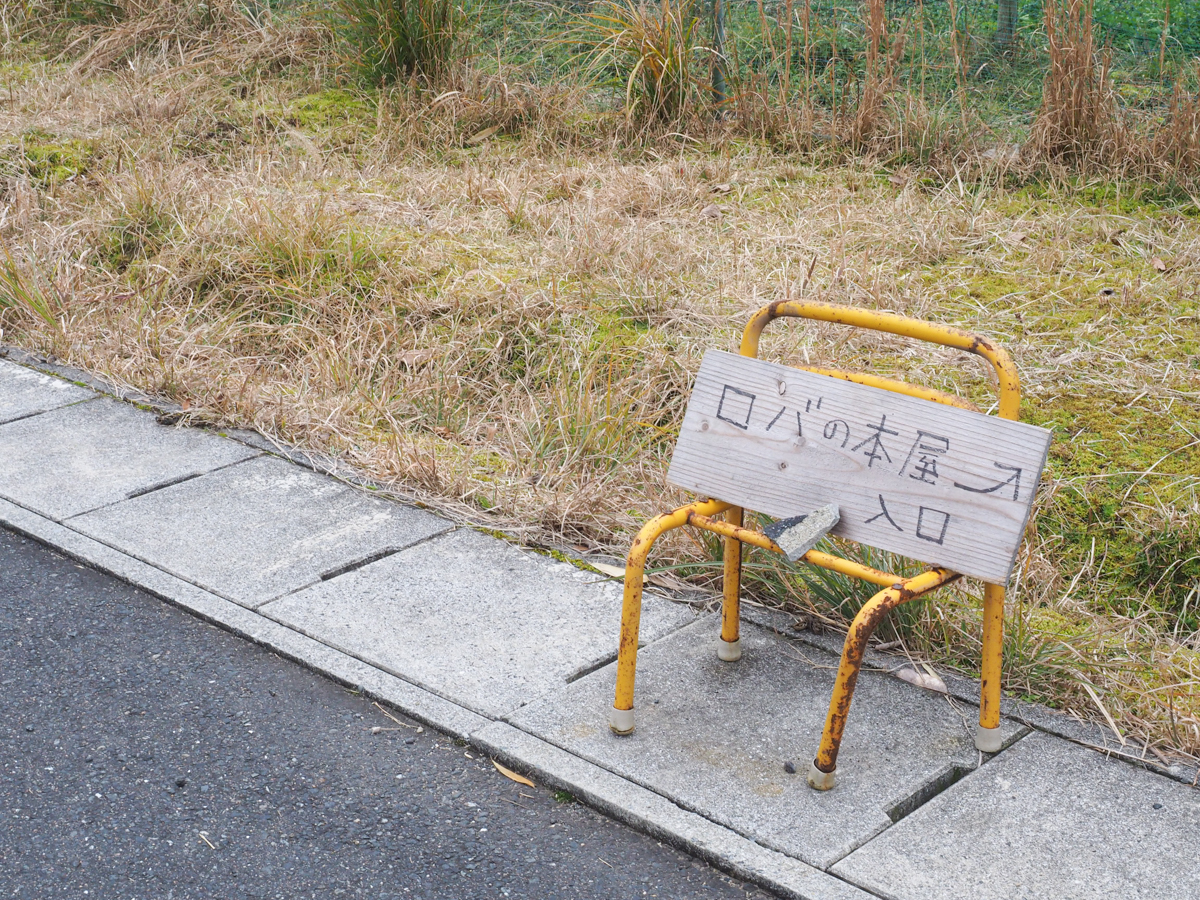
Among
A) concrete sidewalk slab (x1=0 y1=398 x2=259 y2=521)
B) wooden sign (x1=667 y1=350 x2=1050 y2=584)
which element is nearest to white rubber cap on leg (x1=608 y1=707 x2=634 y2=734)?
wooden sign (x1=667 y1=350 x2=1050 y2=584)

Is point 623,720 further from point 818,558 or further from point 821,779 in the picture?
point 818,558

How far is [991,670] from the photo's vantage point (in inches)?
120

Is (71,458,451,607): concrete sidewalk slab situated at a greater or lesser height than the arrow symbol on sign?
lesser

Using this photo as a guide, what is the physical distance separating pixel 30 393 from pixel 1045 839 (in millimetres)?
4710

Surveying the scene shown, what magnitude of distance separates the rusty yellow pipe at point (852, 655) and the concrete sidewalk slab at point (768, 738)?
0.08 meters

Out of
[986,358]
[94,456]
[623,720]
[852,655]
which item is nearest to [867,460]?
[986,358]

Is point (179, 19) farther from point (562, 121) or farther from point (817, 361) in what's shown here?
point (817, 361)

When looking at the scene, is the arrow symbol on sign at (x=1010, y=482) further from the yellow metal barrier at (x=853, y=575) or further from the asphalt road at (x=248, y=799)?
the asphalt road at (x=248, y=799)

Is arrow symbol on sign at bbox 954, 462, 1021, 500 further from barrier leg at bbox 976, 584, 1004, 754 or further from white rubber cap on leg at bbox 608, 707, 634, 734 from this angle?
white rubber cap on leg at bbox 608, 707, 634, 734

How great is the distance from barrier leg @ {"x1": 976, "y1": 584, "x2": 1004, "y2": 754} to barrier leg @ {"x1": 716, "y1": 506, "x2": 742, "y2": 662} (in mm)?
680

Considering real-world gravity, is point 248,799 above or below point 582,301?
below

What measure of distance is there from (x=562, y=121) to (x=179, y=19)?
154 inches

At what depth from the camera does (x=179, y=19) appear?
1012 centimetres

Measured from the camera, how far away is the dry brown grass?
13.9ft
